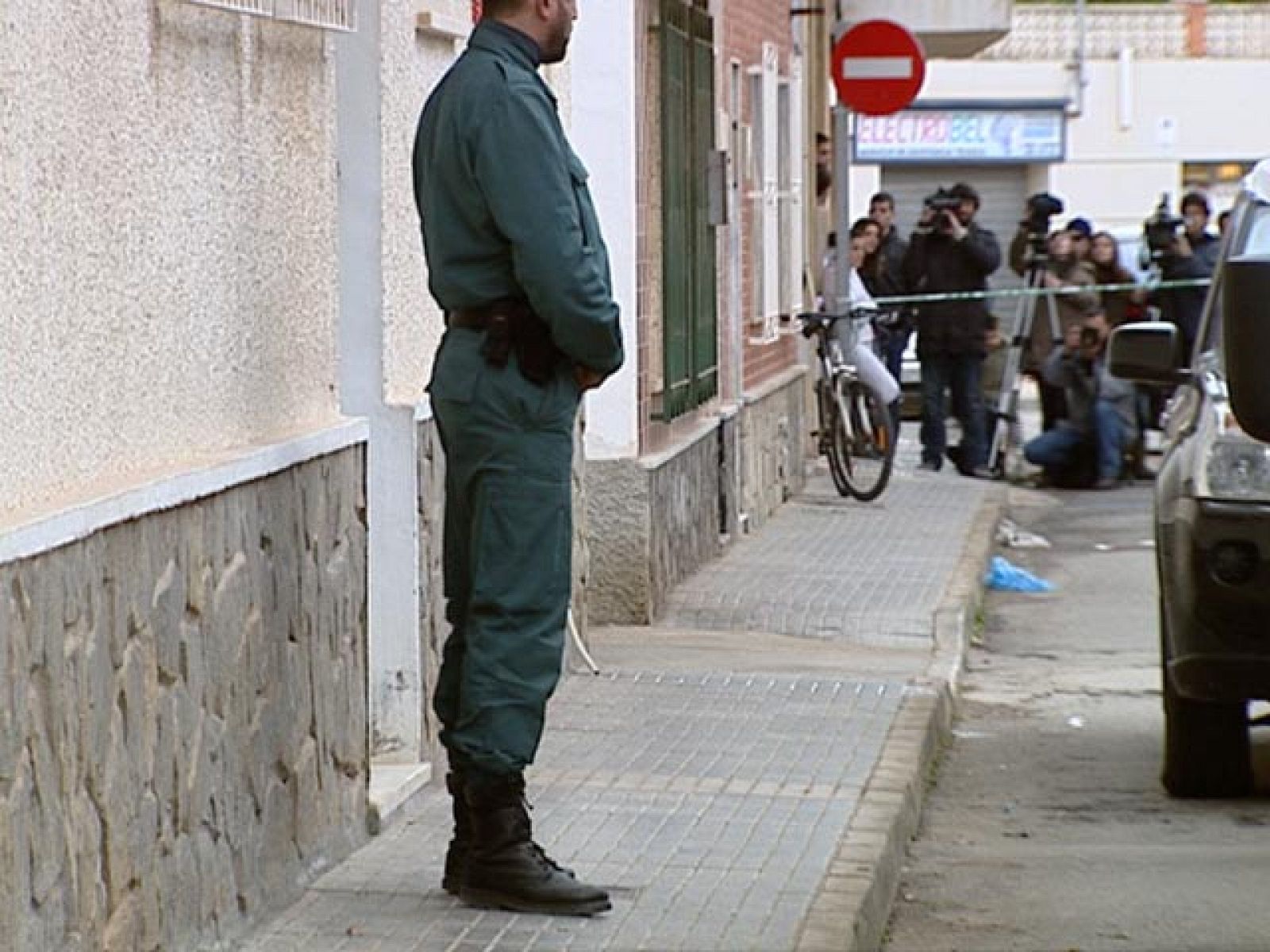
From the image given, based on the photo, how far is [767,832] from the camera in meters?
8.03

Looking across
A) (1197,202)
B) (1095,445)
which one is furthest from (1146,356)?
(1197,202)

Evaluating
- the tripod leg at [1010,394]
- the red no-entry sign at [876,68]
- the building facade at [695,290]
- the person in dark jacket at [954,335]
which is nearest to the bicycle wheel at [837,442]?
the building facade at [695,290]

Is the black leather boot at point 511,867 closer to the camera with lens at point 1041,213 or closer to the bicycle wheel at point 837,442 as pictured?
the bicycle wheel at point 837,442

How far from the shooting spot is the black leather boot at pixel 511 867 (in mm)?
6844

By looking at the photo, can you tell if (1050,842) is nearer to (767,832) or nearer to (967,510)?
(767,832)

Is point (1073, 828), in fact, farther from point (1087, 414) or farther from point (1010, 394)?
point (1010, 394)

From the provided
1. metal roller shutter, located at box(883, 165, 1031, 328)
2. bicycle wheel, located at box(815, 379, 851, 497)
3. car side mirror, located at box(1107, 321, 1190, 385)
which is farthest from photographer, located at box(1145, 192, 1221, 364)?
metal roller shutter, located at box(883, 165, 1031, 328)

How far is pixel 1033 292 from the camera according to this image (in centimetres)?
2259

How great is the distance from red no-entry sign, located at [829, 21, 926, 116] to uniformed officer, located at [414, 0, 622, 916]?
1409 centimetres

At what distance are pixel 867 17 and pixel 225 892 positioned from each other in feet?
61.9

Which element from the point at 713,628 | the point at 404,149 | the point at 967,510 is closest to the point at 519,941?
the point at 404,149

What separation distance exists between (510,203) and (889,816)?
8.16ft

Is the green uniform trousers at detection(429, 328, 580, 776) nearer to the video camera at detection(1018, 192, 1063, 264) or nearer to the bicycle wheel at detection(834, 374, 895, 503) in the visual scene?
the bicycle wheel at detection(834, 374, 895, 503)

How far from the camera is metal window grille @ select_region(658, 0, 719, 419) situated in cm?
1406
